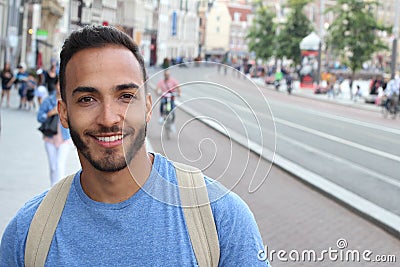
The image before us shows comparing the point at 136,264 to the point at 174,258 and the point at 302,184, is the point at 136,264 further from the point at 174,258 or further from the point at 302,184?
the point at 302,184

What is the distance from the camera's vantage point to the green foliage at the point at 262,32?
244 feet

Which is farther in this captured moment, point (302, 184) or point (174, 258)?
point (302, 184)

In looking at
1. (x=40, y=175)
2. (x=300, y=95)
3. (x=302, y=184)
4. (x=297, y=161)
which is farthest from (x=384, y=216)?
(x=300, y=95)

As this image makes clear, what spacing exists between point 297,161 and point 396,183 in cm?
287

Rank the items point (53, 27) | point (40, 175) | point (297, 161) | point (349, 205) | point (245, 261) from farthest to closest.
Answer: point (53, 27), point (297, 161), point (40, 175), point (349, 205), point (245, 261)

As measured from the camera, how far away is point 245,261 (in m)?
1.92

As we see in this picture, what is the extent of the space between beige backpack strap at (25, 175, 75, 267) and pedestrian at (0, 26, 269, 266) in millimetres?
11

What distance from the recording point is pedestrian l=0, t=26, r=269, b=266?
1933 mm

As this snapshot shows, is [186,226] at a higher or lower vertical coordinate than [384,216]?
higher

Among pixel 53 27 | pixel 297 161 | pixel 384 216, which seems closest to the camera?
pixel 384 216

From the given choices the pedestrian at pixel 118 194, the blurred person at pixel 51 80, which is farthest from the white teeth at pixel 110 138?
the blurred person at pixel 51 80

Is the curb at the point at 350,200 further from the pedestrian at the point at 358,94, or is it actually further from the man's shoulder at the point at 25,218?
the pedestrian at the point at 358,94

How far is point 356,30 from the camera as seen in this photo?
45031 mm

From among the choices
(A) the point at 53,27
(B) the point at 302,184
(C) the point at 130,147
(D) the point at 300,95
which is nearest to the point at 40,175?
(B) the point at 302,184
